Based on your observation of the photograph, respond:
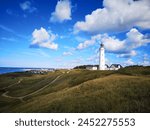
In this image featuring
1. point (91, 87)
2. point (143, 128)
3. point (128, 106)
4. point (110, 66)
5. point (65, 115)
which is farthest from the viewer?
point (110, 66)

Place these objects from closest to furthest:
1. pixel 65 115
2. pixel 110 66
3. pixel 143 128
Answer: pixel 143 128 → pixel 65 115 → pixel 110 66

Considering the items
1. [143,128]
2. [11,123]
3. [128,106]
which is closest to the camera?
[143,128]

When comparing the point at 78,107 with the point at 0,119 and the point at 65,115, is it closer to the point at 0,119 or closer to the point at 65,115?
the point at 65,115

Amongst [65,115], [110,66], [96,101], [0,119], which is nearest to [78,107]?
[96,101]

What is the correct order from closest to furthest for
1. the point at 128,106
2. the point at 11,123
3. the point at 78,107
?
the point at 11,123 → the point at 128,106 → the point at 78,107

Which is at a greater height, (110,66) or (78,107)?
(110,66)

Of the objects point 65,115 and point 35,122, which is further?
point 65,115

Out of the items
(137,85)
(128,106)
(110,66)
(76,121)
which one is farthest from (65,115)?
(110,66)

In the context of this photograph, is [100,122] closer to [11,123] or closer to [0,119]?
[11,123]

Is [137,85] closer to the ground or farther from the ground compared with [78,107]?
farther from the ground
